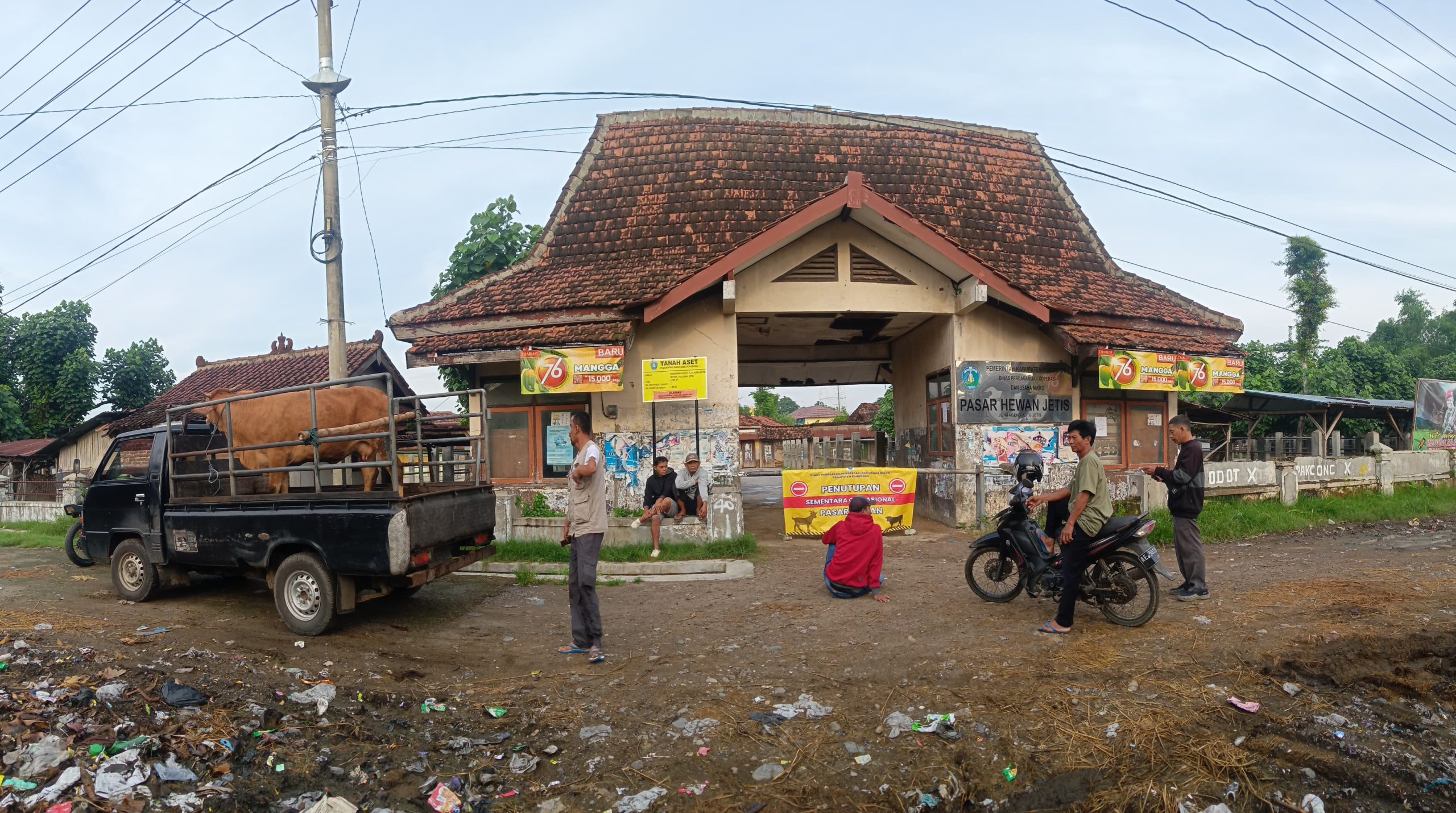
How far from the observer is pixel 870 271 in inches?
512

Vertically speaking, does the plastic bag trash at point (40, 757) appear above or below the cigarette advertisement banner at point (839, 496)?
below

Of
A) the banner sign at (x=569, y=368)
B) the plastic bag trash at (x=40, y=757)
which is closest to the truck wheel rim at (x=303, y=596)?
the plastic bag trash at (x=40, y=757)

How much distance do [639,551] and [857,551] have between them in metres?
3.67

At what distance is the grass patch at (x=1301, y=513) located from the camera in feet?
38.5

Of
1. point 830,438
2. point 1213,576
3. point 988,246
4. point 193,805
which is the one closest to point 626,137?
point 988,246

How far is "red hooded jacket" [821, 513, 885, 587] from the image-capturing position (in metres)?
7.94

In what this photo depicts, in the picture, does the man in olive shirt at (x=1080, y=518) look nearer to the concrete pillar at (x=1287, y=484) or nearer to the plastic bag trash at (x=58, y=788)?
the plastic bag trash at (x=58, y=788)

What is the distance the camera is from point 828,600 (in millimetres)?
7883

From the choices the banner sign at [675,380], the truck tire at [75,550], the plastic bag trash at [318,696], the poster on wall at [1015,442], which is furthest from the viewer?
the poster on wall at [1015,442]

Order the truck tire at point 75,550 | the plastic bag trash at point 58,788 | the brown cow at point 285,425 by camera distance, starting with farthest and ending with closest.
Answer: the truck tire at point 75,550 → the brown cow at point 285,425 → the plastic bag trash at point 58,788

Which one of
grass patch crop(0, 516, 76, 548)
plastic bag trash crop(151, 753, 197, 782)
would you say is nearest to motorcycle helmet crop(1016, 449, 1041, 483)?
plastic bag trash crop(151, 753, 197, 782)

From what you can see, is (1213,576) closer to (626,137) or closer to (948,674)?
(948,674)

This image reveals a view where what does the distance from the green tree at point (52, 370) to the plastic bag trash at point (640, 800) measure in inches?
1341

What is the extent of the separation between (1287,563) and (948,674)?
6.63 metres
